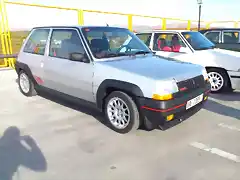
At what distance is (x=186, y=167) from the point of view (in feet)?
9.11

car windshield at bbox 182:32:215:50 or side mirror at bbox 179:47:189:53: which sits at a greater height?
car windshield at bbox 182:32:215:50

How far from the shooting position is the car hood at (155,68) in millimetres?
3367

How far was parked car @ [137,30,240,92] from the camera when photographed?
5730mm

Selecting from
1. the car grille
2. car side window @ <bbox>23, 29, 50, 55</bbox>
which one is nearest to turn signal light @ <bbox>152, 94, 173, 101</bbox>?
the car grille

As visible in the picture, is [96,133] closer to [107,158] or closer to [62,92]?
[107,158]

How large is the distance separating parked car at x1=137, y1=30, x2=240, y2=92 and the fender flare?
10.8 ft

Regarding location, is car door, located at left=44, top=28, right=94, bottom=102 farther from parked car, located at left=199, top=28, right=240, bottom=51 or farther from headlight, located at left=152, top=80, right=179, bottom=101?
parked car, located at left=199, top=28, right=240, bottom=51

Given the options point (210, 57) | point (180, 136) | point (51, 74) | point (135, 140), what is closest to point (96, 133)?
point (135, 140)

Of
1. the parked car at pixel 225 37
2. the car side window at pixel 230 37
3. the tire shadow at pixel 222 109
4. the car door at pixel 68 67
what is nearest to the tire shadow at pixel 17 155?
the car door at pixel 68 67

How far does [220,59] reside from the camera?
19.2ft

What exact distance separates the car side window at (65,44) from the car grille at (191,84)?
5.60 ft

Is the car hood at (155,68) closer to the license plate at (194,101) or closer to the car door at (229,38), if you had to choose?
the license plate at (194,101)

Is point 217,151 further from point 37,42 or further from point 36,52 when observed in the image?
point 37,42

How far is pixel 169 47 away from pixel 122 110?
11.8 ft
